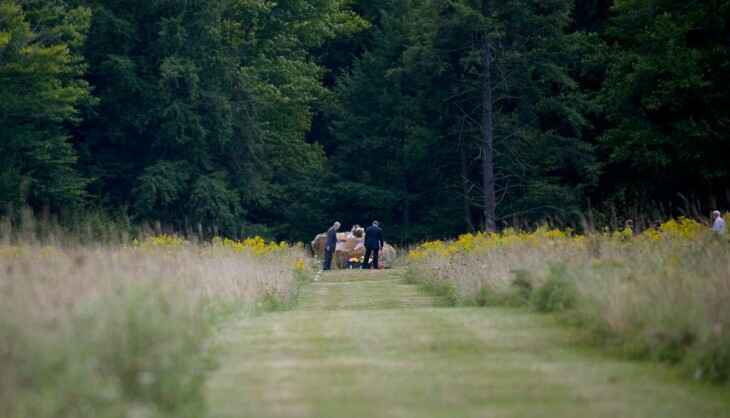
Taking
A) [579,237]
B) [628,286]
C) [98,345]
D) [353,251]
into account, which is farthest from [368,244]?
[98,345]

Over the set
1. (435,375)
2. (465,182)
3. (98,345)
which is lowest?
(435,375)

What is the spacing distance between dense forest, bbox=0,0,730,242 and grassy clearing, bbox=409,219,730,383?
20725mm

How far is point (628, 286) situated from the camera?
14.1m

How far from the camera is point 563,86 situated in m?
51.6

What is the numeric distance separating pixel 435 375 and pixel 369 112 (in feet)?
159

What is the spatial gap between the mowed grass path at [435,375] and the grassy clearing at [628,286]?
1.20 feet

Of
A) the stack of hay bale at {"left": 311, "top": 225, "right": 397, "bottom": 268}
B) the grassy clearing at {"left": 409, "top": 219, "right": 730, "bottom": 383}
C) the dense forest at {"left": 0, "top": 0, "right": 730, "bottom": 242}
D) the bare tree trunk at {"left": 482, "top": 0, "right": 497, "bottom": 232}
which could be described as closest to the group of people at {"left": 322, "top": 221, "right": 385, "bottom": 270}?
the stack of hay bale at {"left": 311, "top": 225, "right": 397, "bottom": 268}

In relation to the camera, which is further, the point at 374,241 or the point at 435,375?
the point at 374,241

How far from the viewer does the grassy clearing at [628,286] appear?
38.7 ft

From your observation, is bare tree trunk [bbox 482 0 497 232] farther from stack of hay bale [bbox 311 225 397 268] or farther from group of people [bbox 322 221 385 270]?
group of people [bbox 322 221 385 270]

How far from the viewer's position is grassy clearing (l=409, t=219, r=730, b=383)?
11.8 metres

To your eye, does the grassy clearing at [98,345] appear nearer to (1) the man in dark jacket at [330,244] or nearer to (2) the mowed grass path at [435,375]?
(2) the mowed grass path at [435,375]

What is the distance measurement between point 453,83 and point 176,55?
1131 centimetres

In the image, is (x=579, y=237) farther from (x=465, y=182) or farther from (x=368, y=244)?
(x=465, y=182)
